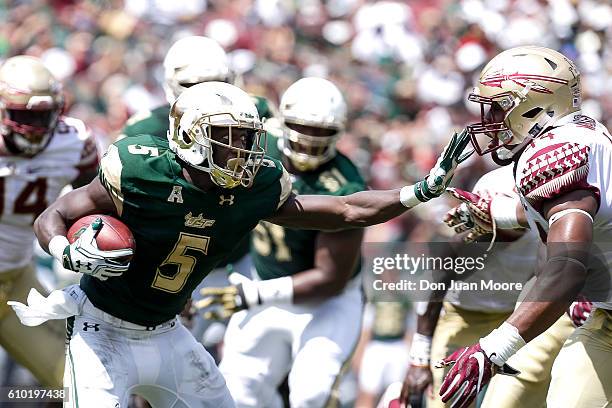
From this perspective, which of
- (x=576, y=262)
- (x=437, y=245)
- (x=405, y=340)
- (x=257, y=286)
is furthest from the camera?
(x=405, y=340)

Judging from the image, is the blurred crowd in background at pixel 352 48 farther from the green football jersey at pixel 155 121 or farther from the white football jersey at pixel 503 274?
the white football jersey at pixel 503 274

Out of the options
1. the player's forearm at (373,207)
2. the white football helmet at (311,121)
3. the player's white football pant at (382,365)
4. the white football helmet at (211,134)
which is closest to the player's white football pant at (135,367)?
the white football helmet at (211,134)

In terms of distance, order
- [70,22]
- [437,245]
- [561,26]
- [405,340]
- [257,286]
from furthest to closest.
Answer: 1. [70,22]
2. [561,26]
3. [405,340]
4. [257,286]
5. [437,245]

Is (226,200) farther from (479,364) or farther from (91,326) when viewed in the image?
(479,364)

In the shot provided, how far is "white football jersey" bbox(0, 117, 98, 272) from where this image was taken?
6102mm

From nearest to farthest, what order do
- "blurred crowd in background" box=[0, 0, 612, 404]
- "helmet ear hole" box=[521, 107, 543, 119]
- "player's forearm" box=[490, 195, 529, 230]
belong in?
"helmet ear hole" box=[521, 107, 543, 119] < "player's forearm" box=[490, 195, 529, 230] < "blurred crowd in background" box=[0, 0, 612, 404]

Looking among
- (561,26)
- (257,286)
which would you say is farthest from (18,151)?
(561,26)

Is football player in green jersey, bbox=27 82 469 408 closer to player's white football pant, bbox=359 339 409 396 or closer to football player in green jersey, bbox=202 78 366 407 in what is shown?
football player in green jersey, bbox=202 78 366 407

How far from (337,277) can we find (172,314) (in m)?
1.61

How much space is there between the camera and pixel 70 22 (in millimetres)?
13539

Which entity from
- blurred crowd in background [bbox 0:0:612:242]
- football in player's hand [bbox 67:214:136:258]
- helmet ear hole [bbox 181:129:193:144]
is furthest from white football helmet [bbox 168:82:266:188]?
blurred crowd in background [bbox 0:0:612:242]

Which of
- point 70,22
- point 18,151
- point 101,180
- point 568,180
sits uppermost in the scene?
point 568,180

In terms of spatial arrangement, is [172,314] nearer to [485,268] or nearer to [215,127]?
[215,127]

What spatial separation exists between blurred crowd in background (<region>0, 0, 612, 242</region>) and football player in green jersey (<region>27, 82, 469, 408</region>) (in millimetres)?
6043
